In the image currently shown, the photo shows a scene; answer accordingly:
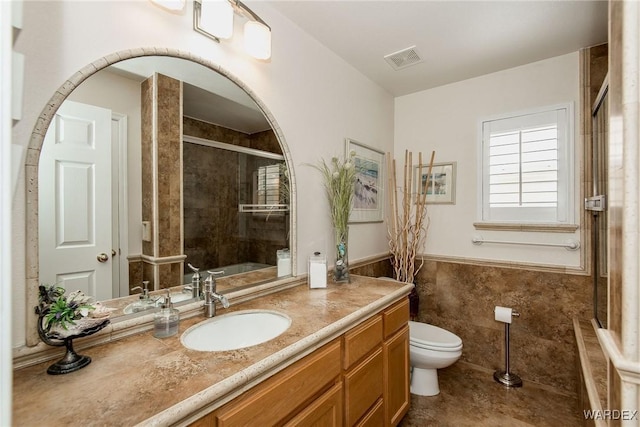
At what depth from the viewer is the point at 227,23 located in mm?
1341

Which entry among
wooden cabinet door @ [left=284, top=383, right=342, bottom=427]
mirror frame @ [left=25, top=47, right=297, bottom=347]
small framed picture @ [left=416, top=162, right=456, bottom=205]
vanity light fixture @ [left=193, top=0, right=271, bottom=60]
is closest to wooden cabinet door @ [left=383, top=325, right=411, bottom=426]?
wooden cabinet door @ [left=284, top=383, right=342, bottom=427]

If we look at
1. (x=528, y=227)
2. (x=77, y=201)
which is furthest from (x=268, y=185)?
(x=528, y=227)

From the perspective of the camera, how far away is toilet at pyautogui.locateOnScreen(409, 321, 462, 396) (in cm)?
196

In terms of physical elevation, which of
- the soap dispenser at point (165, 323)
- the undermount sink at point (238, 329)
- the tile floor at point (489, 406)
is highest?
the soap dispenser at point (165, 323)

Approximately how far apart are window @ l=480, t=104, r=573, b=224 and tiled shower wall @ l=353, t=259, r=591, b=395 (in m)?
0.47

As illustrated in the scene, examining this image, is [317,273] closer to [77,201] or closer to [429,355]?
[429,355]

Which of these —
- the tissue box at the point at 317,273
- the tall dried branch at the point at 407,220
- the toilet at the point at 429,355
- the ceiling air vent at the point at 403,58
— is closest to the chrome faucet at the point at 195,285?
the tissue box at the point at 317,273

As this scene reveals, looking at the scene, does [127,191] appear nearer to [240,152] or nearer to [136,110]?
[136,110]

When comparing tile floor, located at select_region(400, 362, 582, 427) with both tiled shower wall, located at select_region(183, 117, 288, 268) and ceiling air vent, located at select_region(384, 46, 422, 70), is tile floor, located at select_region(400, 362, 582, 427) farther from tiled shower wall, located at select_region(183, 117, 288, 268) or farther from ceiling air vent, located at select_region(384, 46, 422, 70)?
ceiling air vent, located at select_region(384, 46, 422, 70)

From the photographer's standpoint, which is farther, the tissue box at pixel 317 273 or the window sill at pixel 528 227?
the window sill at pixel 528 227

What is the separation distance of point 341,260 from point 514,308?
1513 mm

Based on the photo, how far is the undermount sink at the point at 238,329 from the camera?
118 centimetres

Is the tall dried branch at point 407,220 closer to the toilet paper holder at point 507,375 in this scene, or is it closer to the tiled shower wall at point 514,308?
the tiled shower wall at point 514,308

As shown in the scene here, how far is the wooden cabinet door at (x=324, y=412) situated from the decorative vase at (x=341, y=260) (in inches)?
29.0
